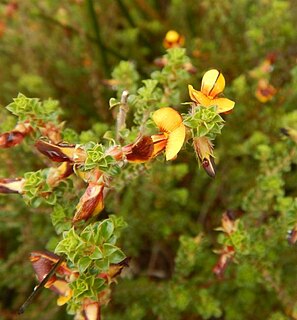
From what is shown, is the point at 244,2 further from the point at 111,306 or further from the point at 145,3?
the point at 111,306

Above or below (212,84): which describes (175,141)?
below

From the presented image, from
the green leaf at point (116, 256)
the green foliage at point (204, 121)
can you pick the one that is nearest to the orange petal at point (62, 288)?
the green leaf at point (116, 256)

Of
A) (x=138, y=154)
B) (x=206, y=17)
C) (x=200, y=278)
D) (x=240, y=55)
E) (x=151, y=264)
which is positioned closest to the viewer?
(x=138, y=154)

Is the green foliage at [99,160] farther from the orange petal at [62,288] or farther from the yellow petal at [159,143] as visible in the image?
the orange petal at [62,288]

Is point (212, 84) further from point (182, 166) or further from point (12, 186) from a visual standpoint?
point (182, 166)

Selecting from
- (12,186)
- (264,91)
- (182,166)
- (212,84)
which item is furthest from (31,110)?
(264,91)

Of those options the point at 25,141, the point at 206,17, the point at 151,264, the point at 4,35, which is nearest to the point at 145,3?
the point at 206,17
